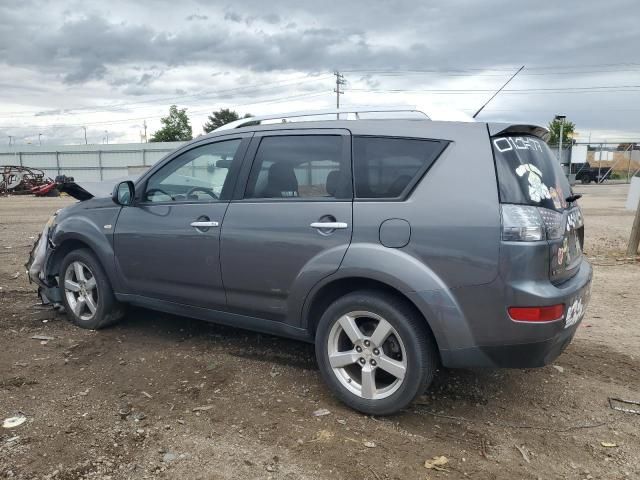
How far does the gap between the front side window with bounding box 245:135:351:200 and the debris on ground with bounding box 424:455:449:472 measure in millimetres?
1572

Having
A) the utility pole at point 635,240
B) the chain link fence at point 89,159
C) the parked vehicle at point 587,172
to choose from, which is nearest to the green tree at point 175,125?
the chain link fence at point 89,159

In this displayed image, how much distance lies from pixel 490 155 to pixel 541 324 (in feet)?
3.14

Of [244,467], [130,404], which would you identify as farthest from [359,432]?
[130,404]

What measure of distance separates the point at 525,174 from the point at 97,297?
3.76 meters

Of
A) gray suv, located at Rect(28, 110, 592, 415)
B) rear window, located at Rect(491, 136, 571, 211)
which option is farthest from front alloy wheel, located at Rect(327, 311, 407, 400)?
rear window, located at Rect(491, 136, 571, 211)

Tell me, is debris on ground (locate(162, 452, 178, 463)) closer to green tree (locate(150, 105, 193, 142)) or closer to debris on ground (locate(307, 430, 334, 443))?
debris on ground (locate(307, 430, 334, 443))

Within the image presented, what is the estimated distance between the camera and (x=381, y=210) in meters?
3.17

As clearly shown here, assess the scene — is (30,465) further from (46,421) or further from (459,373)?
(459,373)

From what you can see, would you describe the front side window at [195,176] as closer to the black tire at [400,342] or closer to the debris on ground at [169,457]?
the black tire at [400,342]

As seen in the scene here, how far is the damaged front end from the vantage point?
5.14 meters

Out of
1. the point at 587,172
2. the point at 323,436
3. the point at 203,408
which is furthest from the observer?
the point at 587,172

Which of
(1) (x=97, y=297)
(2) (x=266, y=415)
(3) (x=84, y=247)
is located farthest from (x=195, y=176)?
(2) (x=266, y=415)

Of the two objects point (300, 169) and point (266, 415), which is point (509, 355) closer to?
point (266, 415)

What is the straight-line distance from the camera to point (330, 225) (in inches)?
130
